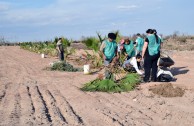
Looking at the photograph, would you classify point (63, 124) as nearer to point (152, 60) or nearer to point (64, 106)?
point (64, 106)

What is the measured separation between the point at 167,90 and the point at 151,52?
205 cm

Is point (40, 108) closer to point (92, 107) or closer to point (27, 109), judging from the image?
point (27, 109)

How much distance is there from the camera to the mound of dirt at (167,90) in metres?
10.8

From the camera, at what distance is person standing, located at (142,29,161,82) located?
12.8 m

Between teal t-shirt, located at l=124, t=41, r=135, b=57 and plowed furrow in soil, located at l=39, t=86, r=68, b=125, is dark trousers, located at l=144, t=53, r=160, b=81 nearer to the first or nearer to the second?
teal t-shirt, located at l=124, t=41, r=135, b=57

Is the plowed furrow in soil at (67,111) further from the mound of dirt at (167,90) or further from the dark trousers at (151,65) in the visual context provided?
the dark trousers at (151,65)

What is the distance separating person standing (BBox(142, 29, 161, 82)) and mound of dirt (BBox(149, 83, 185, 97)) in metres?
1.31

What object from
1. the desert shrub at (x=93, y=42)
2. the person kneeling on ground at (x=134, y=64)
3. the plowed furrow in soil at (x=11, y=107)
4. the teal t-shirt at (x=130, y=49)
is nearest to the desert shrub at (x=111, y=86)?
the person kneeling on ground at (x=134, y=64)

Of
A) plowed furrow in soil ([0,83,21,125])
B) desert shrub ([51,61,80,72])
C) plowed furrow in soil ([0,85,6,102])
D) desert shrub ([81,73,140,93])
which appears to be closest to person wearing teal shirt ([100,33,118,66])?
desert shrub ([81,73,140,93])

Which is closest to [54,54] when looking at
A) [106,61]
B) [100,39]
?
[100,39]

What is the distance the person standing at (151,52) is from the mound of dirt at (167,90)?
1.31m

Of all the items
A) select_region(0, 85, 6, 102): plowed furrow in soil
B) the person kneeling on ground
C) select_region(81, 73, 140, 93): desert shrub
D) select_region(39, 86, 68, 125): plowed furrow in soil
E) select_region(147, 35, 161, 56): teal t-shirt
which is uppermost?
select_region(147, 35, 161, 56): teal t-shirt

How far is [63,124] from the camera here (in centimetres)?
735

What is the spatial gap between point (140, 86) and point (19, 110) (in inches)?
173
